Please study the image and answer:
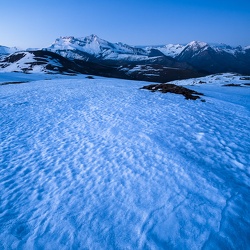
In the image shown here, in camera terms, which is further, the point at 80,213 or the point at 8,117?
the point at 8,117

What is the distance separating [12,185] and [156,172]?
5415 millimetres

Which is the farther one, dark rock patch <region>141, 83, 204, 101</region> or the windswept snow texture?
dark rock patch <region>141, 83, 204, 101</region>

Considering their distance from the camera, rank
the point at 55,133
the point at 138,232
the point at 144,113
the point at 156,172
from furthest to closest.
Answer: the point at 144,113 → the point at 55,133 → the point at 156,172 → the point at 138,232

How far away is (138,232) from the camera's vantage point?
503cm

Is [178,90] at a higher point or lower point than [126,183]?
lower

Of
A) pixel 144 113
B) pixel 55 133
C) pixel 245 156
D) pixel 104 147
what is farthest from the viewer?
pixel 144 113

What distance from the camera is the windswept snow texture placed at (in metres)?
4.99

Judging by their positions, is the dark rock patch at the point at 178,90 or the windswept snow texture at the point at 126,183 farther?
the dark rock patch at the point at 178,90

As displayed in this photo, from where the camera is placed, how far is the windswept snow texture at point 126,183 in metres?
4.99

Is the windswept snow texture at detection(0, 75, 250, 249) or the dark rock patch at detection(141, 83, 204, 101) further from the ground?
the windswept snow texture at detection(0, 75, 250, 249)

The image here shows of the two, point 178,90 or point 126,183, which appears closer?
point 126,183

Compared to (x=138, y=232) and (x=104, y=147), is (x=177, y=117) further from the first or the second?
(x=138, y=232)

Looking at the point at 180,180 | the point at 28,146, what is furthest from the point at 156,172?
the point at 28,146

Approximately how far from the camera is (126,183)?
690 centimetres
